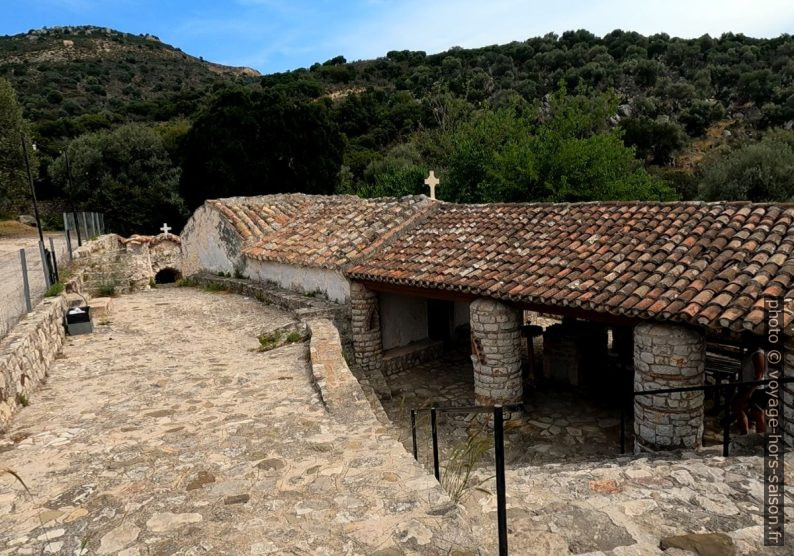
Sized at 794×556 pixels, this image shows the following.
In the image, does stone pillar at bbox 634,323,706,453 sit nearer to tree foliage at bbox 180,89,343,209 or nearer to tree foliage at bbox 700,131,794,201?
tree foliage at bbox 700,131,794,201

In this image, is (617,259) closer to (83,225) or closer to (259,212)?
(259,212)

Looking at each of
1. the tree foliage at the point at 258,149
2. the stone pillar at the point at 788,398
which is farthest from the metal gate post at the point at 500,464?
the tree foliage at the point at 258,149

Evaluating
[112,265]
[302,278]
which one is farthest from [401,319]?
[112,265]

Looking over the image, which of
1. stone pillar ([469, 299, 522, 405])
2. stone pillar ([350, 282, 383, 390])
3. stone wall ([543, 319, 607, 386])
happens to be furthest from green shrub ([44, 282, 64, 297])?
stone wall ([543, 319, 607, 386])

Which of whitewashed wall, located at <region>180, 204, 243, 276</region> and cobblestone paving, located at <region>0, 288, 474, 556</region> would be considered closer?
cobblestone paving, located at <region>0, 288, 474, 556</region>

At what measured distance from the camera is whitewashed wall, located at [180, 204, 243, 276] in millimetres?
15617

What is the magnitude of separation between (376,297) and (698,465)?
6842 mm

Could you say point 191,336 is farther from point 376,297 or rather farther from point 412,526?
point 412,526

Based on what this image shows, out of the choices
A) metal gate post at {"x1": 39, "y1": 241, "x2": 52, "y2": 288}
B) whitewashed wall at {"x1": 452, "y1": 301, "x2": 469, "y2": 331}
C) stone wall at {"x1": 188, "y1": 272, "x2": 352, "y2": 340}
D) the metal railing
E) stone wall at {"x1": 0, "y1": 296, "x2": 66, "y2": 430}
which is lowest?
whitewashed wall at {"x1": 452, "y1": 301, "x2": 469, "y2": 331}

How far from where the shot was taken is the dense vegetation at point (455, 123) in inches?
765

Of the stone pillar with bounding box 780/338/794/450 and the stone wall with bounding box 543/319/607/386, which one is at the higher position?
the stone pillar with bounding box 780/338/794/450

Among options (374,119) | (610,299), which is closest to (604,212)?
(610,299)

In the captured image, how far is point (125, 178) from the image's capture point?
3341 centimetres

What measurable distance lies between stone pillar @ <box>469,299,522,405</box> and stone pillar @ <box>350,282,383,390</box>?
8.19ft
